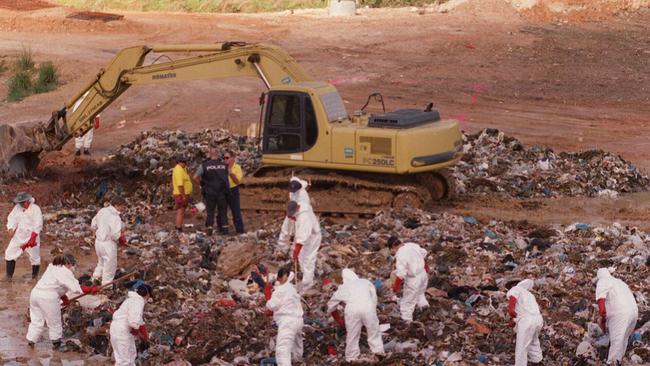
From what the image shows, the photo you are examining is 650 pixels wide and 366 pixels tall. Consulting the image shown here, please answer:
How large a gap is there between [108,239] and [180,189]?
3090mm

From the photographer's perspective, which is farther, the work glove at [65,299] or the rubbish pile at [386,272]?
the work glove at [65,299]

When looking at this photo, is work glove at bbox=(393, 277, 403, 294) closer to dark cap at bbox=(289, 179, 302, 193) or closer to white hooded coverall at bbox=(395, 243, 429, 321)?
white hooded coverall at bbox=(395, 243, 429, 321)

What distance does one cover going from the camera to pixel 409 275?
16.5 metres

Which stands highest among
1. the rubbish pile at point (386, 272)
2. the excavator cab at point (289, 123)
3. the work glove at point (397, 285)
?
the excavator cab at point (289, 123)

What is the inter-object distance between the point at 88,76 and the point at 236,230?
1658cm

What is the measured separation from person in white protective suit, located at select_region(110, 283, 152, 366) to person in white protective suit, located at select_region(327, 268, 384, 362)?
2.37 m

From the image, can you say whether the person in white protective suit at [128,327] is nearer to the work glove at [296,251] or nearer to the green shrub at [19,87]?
the work glove at [296,251]

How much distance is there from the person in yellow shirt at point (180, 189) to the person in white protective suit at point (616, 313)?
8546mm

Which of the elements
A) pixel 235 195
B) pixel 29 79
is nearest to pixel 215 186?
pixel 235 195

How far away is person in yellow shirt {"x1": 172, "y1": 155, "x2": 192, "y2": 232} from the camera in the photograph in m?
21.4

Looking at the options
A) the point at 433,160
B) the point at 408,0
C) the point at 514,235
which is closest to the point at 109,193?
the point at 433,160

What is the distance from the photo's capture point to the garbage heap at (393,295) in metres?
16.0

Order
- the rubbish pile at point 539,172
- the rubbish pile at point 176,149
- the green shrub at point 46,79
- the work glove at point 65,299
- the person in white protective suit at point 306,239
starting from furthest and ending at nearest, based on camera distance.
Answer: the green shrub at point 46,79, the rubbish pile at point 176,149, the rubbish pile at point 539,172, the person in white protective suit at point 306,239, the work glove at point 65,299

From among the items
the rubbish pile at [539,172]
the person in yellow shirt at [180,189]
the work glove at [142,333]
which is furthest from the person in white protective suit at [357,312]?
the rubbish pile at [539,172]
